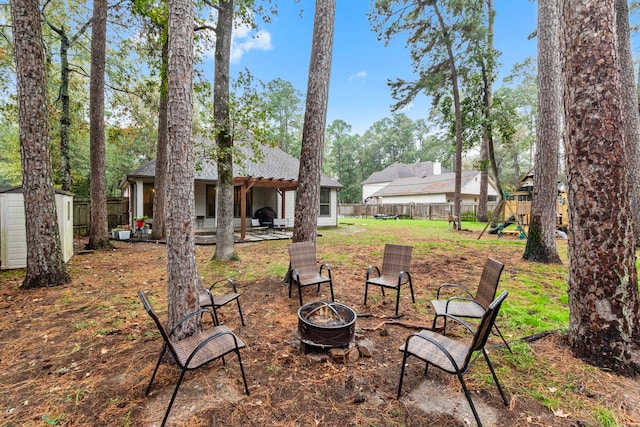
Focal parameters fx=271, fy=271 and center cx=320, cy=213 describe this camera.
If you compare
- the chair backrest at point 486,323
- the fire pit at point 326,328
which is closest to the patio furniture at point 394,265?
the fire pit at point 326,328

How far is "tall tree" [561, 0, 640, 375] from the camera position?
2416 millimetres

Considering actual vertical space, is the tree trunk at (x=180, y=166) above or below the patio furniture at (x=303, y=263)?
above

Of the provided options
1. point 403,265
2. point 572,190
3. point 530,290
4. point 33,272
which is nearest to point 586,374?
point 572,190

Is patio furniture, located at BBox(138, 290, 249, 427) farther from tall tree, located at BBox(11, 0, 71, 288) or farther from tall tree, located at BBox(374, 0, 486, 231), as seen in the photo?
tall tree, located at BBox(374, 0, 486, 231)

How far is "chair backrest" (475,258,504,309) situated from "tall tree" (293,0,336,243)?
273cm

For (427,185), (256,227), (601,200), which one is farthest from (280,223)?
(427,185)

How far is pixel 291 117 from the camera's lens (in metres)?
31.1

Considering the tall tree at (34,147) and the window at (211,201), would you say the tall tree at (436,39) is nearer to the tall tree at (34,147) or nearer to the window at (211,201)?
the window at (211,201)

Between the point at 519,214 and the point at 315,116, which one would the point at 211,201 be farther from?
the point at 519,214

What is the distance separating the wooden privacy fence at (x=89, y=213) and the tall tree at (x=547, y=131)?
53.3ft

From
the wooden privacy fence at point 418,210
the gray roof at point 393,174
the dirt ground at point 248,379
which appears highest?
the gray roof at point 393,174

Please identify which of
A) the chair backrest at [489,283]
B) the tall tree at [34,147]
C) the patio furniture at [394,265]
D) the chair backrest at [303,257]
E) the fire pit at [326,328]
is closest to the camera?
the fire pit at [326,328]

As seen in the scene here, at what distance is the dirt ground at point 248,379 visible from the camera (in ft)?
6.44

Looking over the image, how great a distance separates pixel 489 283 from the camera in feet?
9.92
